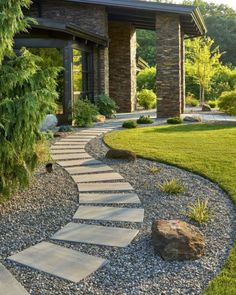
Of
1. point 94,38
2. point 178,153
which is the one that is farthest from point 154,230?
point 94,38

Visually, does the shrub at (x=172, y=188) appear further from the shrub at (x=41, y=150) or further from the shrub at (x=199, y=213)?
the shrub at (x=41, y=150)

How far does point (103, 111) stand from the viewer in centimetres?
1540

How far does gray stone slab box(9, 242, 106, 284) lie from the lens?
317cm

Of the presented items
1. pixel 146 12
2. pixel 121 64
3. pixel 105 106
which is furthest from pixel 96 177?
pixel 121 64

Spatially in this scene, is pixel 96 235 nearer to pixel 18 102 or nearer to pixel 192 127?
pixel 18 102

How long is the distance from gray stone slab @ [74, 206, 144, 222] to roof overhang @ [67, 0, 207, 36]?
1092 cm

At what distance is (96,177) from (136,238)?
2.29 m

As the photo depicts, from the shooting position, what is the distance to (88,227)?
412cm

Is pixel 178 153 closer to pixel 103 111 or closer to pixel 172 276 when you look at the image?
pixel 172 276

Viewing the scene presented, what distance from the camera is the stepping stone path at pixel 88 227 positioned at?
3.28 meters

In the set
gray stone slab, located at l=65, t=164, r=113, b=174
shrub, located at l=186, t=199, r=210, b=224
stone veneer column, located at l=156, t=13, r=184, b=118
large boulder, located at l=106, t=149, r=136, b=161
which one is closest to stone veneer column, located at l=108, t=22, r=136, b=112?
stone veneer column, located at l=156, t=13, r=184, b=118

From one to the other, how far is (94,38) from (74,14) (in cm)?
216

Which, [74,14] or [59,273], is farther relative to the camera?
[74,14]

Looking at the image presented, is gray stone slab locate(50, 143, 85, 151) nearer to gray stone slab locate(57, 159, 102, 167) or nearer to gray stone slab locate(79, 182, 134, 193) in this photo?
gray stone slab locate(57, 159, 102, 167)
